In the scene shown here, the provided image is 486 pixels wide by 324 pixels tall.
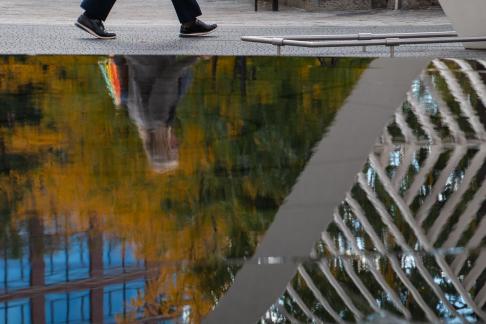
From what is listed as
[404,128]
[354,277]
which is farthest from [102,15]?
[354,277]

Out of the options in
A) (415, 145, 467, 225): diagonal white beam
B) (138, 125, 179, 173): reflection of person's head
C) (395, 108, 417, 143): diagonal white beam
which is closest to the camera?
(415, 145, 467, 225): diagonal white beam

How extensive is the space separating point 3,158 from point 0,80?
2.54m

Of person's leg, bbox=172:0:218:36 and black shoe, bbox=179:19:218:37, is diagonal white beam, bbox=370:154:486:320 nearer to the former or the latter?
person's leg, bbox=172:0:218:36

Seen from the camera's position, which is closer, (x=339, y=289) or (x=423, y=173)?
(x=339, y=289)

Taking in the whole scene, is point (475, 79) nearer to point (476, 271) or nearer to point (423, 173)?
point (423, 173)

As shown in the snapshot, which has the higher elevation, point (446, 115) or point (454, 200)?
point (454, 200)

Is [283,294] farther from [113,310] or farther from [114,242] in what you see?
[114,242]

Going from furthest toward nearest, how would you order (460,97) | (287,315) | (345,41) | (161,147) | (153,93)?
(345,41), (153,93), (460,97), (161,147), (287,315)

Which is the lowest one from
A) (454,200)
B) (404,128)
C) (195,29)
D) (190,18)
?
(195,29)

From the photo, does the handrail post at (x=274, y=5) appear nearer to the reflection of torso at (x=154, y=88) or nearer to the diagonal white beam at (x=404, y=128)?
the reflection of torso at (x=154, y=88)

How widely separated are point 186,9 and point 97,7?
93cm

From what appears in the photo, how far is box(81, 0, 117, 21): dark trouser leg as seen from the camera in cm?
1192

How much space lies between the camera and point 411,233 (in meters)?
3.56

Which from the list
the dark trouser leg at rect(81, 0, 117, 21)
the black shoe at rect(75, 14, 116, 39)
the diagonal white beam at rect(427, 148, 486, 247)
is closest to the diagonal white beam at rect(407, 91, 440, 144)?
the diagonal white beam at rect(427, 148, 486, 247)
